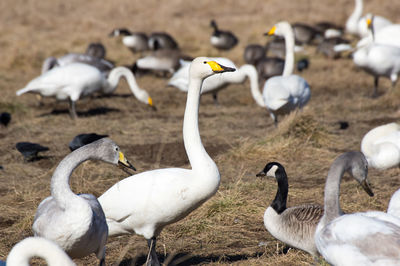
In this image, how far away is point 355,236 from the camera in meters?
3.80

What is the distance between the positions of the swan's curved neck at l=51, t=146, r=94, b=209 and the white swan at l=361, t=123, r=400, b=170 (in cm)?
408

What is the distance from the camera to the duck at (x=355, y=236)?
3.70m

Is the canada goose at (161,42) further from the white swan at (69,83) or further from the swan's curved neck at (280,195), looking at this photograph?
the swan's curved neck at (280,195)

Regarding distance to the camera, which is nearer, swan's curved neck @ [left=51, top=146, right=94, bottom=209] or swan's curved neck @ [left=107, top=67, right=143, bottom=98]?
swan's curved neck @ [left=51, top=146, right=94, bottom=209]

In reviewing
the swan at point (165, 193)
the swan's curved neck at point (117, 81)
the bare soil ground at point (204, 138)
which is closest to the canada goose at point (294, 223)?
the bare soil ground at point (204, 138)

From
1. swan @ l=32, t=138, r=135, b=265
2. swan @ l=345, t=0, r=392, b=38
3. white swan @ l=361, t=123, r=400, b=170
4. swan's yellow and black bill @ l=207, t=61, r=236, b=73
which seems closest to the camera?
swan @ l=32, t=138, r=135, b=265

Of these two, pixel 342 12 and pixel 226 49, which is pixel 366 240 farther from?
pixel 342 12

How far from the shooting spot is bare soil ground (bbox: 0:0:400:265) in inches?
232

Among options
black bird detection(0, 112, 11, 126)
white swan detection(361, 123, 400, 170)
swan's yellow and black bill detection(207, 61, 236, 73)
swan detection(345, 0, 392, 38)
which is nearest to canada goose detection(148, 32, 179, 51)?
swan detection(345, 0, 392, 38)

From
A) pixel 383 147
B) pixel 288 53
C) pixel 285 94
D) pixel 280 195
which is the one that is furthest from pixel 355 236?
pixel 288 53

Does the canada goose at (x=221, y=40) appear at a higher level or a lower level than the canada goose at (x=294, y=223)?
lower

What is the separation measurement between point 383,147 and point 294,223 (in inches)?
119

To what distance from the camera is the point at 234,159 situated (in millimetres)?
8570

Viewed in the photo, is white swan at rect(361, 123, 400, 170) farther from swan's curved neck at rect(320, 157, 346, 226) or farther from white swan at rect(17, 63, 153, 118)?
white swan at rect(17, 63, 153, 118)
